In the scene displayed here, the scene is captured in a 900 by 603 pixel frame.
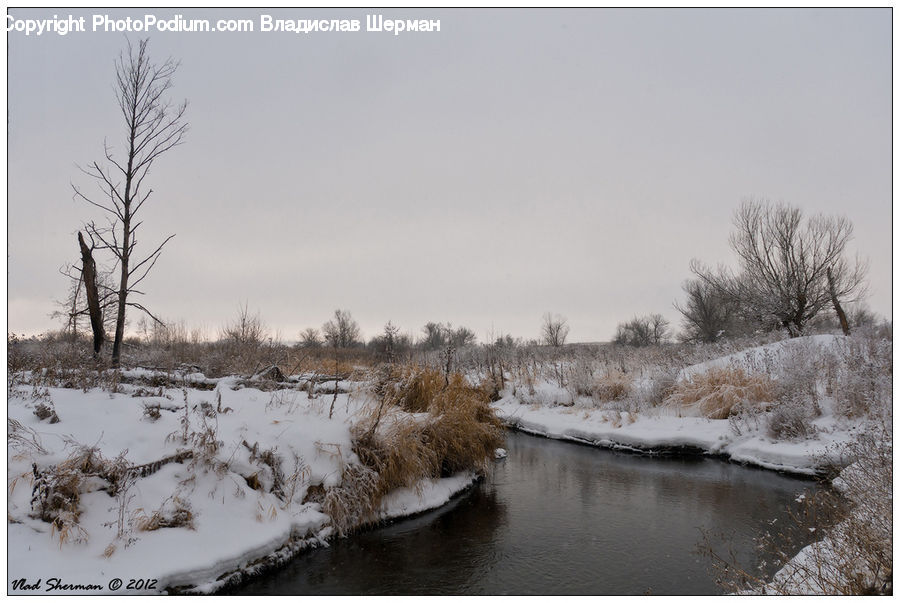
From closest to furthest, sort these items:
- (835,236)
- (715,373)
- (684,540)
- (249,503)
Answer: (249,503) → (684,540) → (715,373) → (835,236)

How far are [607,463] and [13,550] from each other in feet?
32.8

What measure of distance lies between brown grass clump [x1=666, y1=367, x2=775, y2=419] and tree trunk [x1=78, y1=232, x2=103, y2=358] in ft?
43.9

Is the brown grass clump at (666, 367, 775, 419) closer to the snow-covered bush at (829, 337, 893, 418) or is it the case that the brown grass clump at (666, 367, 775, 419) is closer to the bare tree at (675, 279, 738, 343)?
the snow-covered bush at (829, 337, 893, 418)

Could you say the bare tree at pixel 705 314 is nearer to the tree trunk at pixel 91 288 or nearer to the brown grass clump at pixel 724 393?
the brown grass clump at pixel 724 393

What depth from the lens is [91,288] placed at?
10031 millimetres

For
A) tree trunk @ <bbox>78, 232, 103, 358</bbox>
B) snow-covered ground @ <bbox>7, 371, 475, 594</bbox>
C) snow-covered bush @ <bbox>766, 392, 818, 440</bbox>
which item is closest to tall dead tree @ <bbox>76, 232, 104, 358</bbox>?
tree trunk @ <bbox>78, 232, 103, 358</bbox>

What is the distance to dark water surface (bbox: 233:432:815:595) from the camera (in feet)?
18.7

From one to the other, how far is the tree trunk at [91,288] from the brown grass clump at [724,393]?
1337 cm

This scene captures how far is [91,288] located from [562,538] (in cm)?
908

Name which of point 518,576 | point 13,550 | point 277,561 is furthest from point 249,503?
point 518,576

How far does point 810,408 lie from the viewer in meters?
11.7

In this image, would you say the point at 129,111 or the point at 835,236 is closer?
the point at 129,111

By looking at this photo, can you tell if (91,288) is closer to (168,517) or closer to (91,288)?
(91,288)

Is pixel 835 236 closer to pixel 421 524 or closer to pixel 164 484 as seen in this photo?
pixel 421 524
